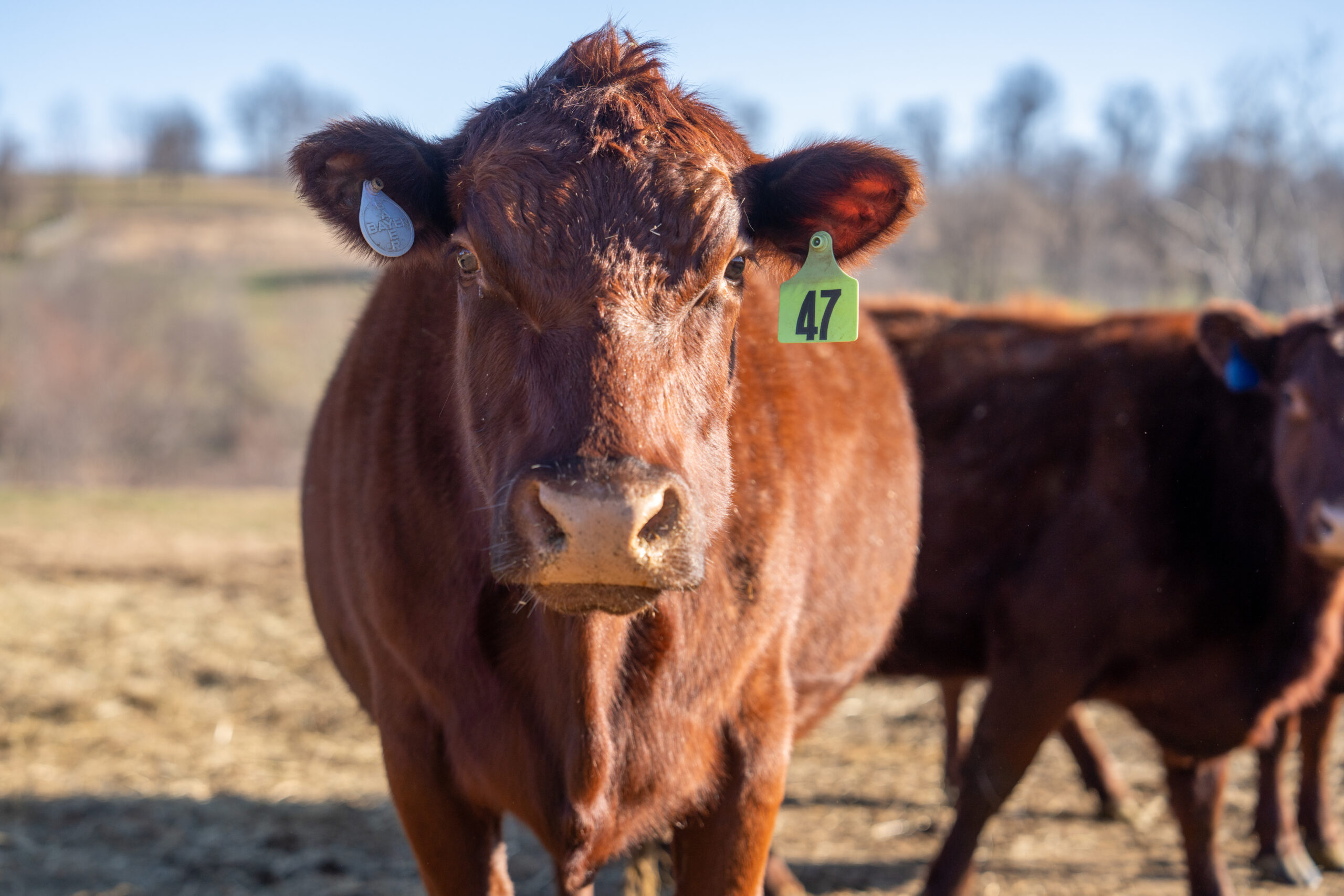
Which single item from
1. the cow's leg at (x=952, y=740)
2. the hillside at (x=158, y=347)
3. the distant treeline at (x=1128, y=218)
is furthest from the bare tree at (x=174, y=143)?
the cow's leg at (x=952, y=740)

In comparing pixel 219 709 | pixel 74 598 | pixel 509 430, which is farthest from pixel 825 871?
pixel 74 598

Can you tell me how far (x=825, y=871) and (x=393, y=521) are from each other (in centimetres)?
301

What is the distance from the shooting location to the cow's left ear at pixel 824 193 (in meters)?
2.70

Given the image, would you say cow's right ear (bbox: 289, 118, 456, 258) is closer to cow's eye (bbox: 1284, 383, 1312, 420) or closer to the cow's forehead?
the cow's forehead

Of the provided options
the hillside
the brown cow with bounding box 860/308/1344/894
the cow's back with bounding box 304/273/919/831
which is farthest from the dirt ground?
the hillside

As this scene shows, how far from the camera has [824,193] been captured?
2.72 meters

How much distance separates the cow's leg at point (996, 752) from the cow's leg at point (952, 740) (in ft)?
3.89

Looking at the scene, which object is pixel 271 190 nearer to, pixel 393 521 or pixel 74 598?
pixel 74 598

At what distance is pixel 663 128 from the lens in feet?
8.09

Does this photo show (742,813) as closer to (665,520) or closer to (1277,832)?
(665,520)

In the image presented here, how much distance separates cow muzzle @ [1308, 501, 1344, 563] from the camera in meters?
3.68

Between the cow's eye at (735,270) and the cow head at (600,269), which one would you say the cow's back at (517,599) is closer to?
the cow head at (600,269)

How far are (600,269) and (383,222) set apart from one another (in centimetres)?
75

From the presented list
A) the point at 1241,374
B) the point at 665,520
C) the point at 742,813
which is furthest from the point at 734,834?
the point at 1241,374
